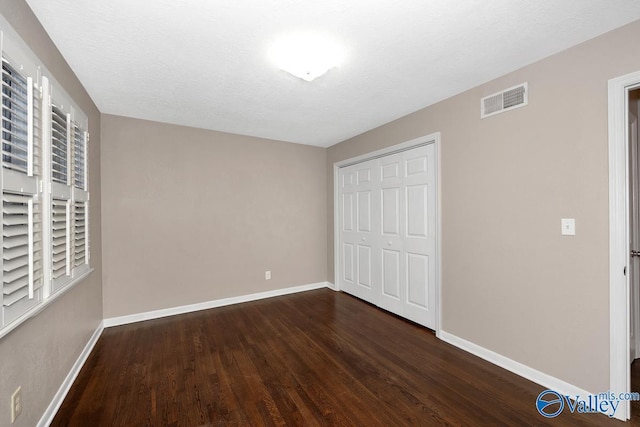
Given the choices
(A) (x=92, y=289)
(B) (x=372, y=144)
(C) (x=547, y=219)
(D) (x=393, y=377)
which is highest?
(B) (x=372, y=144)

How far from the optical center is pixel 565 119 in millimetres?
1941

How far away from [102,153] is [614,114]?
183 inches

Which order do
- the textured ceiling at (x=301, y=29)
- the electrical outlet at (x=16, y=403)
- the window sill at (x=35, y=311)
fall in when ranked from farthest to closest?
1. the textured ceiling at (x=301, y=29)
2. the electrical outlet at (x=16, y=403)
3. the window sill at (x=35, y=311)

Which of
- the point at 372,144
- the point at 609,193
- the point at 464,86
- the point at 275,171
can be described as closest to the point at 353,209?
the point at 372,144

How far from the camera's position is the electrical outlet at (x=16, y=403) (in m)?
1.33

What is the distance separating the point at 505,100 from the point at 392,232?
1.86 meters

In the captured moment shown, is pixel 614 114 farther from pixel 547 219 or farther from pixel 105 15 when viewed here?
pixel 105 15

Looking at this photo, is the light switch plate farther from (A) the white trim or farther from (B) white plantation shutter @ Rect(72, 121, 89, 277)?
(B) white plantation shutter @ Rect(72, 121, 89, 277)

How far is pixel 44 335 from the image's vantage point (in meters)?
1.67

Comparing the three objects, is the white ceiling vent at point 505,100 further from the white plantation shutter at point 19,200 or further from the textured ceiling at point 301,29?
the white plantation shutter at point 19,200

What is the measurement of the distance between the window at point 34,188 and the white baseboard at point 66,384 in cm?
73

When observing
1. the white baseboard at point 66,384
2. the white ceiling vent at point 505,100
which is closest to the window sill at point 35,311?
the white baseboard at point 66,384

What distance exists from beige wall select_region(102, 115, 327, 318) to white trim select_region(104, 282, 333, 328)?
0.22 ft

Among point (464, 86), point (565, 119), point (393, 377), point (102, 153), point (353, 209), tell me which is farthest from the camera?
point (353, 209)
